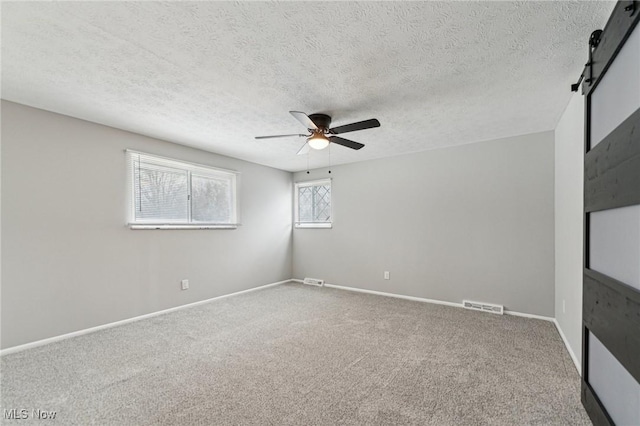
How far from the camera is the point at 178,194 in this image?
404 cm

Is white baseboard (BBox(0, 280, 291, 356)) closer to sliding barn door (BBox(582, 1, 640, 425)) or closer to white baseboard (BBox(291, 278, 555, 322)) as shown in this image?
white baseboard (BBox(291, 278, 555, 322))

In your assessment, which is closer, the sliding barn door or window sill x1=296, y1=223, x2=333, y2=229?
the sliding barn door

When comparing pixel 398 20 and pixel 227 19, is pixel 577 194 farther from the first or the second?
pixel 227 19

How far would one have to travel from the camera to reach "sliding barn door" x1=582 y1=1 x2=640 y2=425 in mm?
1206

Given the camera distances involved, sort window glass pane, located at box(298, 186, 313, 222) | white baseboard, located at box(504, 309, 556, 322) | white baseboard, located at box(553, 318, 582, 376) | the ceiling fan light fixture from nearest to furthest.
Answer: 1. white baseboard, located at box(553, 318, 582, 376)
2. the ceiling fan light fixture
3. white baseboard, located at box(504, 309, 556, 322)
4. window glass pane, located at box(298, 186, 313, 222)

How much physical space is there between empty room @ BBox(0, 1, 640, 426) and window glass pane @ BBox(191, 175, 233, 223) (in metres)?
0.03

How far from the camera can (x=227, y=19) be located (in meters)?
1.58

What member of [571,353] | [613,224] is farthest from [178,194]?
[571,353]

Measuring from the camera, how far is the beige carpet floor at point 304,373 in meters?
1.76

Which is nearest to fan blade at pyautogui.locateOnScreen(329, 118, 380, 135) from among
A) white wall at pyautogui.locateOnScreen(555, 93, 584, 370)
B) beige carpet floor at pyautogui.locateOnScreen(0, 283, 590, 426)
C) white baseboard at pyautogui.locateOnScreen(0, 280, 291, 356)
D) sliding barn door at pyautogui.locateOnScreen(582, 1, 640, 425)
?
sliding barn door at pyautogui.locateOnScreen(582, 1, 640, 425)

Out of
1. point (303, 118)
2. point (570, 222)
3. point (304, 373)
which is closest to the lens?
point (304, 373)

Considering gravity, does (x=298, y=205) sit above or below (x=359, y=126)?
below

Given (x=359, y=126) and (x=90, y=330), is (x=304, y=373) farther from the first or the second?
(x=90, y=330)

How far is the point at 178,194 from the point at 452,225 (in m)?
4.03
